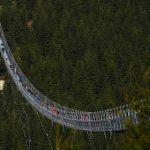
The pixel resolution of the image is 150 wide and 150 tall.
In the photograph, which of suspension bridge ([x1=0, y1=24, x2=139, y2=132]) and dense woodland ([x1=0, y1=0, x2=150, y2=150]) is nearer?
suspension bridge ([x1=0, y1=24, x2=139, y2=132])

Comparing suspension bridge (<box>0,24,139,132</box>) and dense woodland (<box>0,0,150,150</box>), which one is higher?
suspension bridge (<box>0,24,139,132</box>)

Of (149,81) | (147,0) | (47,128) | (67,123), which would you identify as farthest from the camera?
(147,0)

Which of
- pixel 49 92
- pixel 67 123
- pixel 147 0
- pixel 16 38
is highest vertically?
pixel 67 123

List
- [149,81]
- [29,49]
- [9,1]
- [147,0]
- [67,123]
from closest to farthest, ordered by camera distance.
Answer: [149,81] → [67,123] → [29,49] → [9,1] → [147,0]

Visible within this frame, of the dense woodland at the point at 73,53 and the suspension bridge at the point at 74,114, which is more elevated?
the suspension bridge at the point at 74,114

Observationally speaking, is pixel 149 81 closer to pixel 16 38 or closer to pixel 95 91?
pixel 95 91

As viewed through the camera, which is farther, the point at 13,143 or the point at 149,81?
the point at 13,143

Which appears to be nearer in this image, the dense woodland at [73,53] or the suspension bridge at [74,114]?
the suspension bridge at [74,114]

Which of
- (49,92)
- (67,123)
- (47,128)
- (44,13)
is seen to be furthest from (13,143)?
(44,13)
